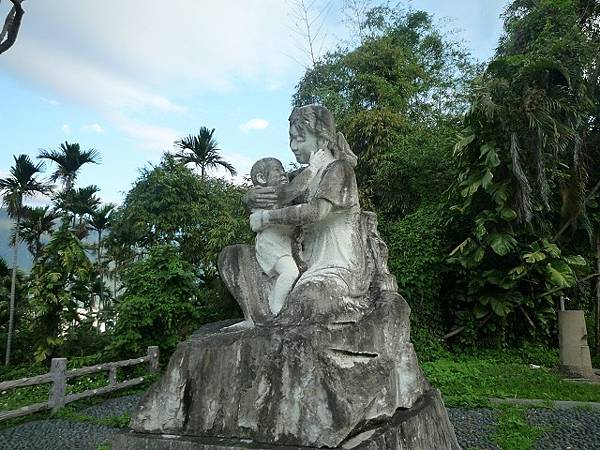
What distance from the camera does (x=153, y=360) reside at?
1020cm

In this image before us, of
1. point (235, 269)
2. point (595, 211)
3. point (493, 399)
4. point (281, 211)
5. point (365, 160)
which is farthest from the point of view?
point (365, 160)

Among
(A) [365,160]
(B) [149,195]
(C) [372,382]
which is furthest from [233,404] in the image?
(B) [149,195]

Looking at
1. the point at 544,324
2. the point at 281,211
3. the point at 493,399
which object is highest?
the point at 281,211

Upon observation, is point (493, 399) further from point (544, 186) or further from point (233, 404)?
point (233, 404)

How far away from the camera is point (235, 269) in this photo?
3.30 meters

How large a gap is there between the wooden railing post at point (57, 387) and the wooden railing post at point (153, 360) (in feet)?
7.50

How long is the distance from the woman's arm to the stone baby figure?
3.0 inches

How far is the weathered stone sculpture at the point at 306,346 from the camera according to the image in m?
2.52

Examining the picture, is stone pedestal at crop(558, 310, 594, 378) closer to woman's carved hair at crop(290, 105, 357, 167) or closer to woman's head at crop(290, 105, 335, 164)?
woman's carved hair at crop(290, 105, 357, 167)

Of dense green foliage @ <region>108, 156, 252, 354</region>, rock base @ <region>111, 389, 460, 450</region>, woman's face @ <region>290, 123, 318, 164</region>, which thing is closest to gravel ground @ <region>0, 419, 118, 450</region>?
dense green foliage @ <region>108, 156, 252, 354</region>

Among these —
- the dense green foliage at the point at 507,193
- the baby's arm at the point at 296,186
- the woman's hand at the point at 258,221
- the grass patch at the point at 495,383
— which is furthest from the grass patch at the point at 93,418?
the dense green foliage at the point at 507,193

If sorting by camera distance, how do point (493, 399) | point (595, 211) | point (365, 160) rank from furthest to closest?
1. point (365, 160)
2. point (595, 211)
3. point (493, 399)

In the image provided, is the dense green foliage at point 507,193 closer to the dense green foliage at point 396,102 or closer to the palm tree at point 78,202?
the dense green foliage at point 396,102

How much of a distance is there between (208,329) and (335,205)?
120 centimetres
